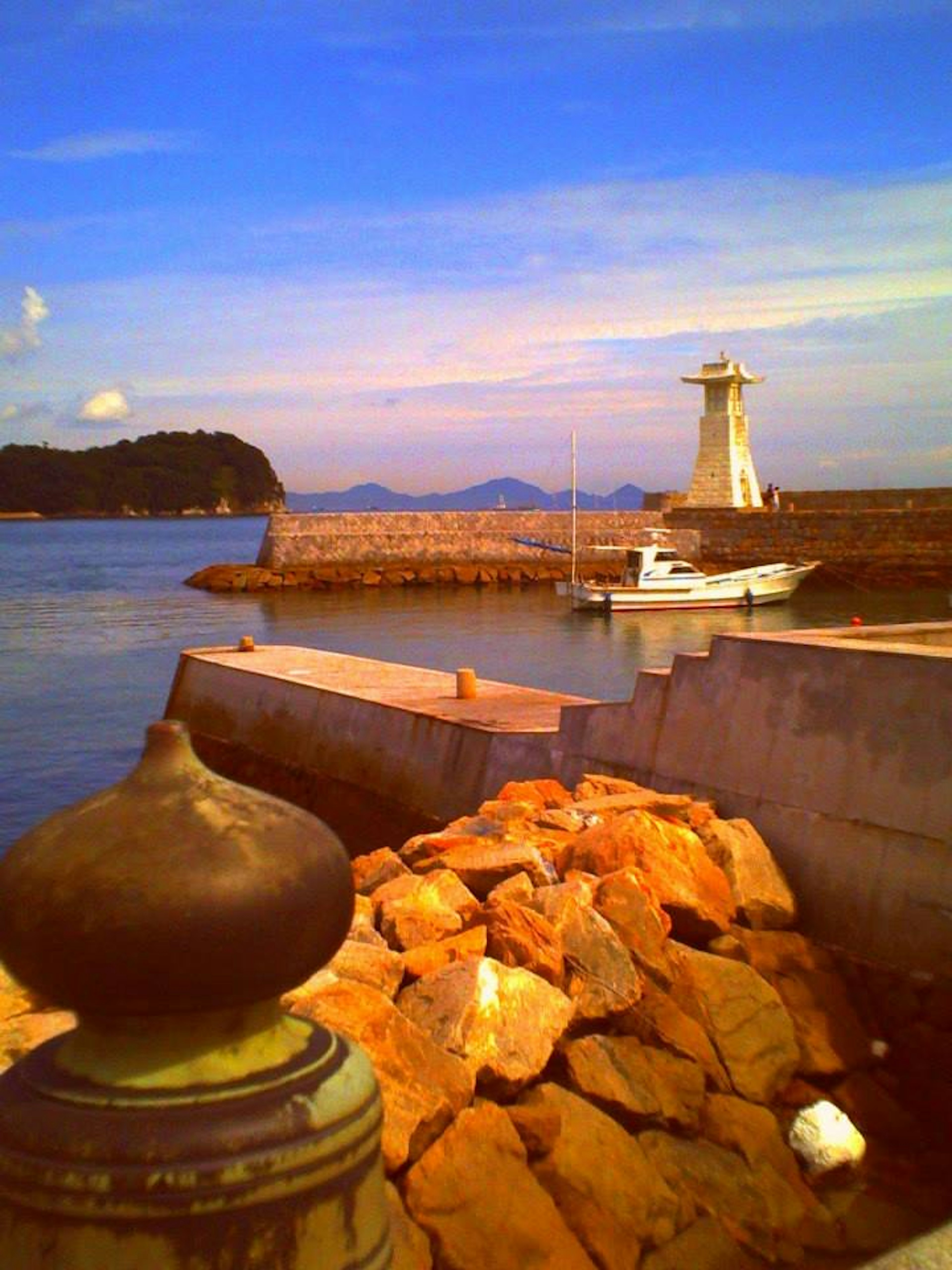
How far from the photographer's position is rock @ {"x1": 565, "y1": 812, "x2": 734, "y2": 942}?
22.6 feet

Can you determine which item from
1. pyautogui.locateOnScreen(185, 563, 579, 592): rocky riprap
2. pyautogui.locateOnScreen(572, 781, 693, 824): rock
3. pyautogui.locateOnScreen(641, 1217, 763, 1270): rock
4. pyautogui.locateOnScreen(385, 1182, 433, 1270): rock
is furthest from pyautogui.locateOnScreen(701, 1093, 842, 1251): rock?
pyautogui.locateOnScreen(185, 563, 579, 592): rocky riprap

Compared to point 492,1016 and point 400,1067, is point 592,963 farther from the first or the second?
point 400,1067

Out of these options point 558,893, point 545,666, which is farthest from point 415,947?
point 545,666

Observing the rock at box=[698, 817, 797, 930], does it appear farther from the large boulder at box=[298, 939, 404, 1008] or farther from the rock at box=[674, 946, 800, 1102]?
the large boulder at box=[298, 939, 404, 1008]

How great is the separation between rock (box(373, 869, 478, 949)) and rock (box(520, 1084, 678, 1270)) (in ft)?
3.66

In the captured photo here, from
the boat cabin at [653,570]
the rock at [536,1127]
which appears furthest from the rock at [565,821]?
the boat cabin at [653,570]

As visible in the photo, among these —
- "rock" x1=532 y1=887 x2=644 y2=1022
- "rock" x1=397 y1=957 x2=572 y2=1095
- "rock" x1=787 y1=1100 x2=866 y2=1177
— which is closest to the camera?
"rock" x1=397 y1=957 x2=572 y2=1095

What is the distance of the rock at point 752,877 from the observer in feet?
24.2

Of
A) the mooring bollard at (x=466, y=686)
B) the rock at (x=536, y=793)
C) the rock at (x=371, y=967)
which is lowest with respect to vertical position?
the mooring bollard at (x=466, y=686)

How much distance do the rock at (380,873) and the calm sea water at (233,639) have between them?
7844 mm

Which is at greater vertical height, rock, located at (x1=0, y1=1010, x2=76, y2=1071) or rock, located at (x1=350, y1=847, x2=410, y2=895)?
rock, located at (x1=0, y1=1010, x2=76, y2=1071)

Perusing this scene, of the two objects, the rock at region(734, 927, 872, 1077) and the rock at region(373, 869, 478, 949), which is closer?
the rock at region(373, 869, 478, 949)

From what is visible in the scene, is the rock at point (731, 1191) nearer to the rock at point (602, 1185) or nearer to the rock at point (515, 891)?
the rock at point (602, 1185)

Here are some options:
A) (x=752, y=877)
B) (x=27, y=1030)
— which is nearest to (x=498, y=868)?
(x=752, y=877)
